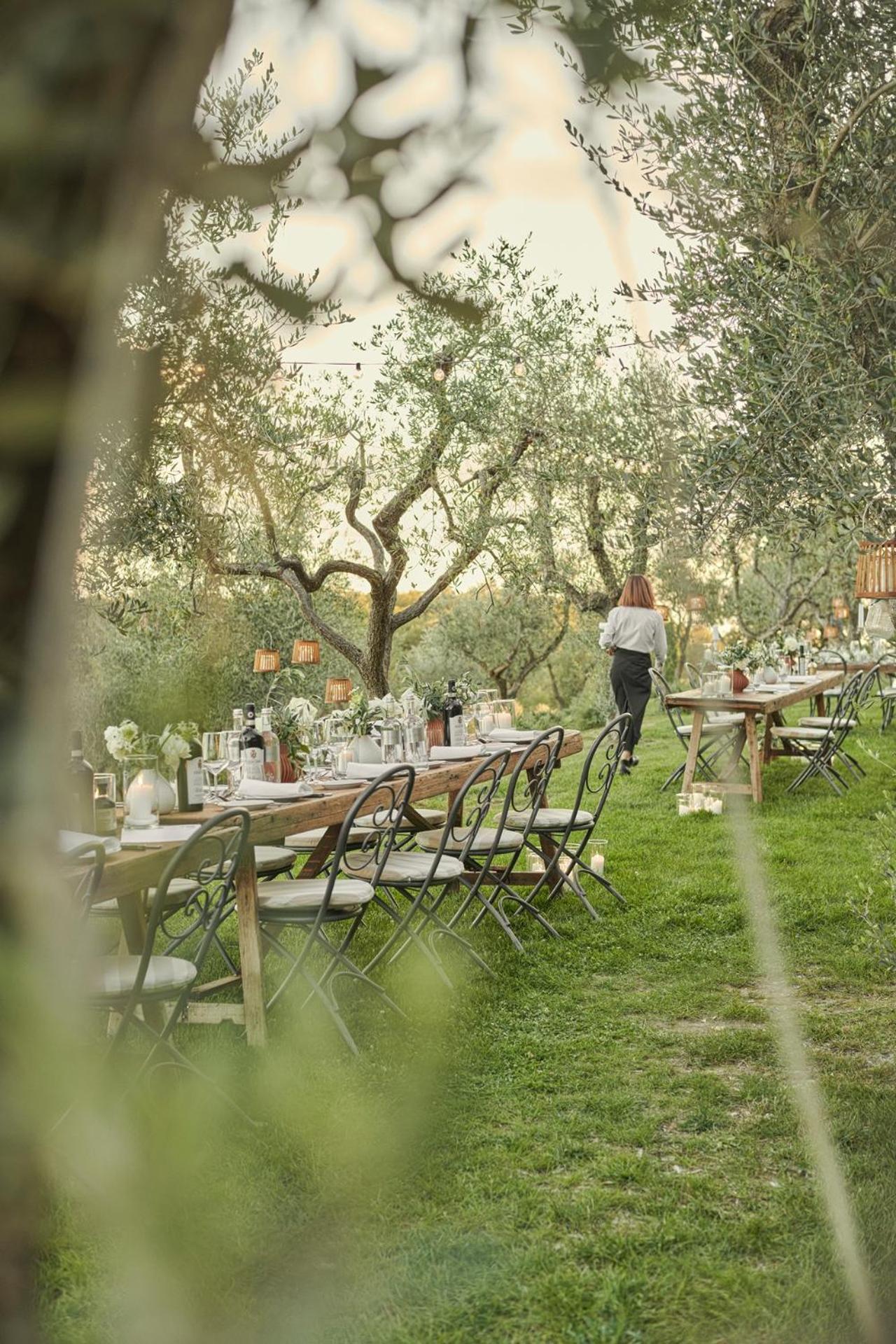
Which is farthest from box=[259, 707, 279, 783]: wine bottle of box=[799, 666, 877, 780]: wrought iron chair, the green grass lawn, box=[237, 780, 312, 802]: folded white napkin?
box=[799, 666, 877, 780]: wrought iron chair

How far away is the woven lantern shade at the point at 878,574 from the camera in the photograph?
17.0 ft

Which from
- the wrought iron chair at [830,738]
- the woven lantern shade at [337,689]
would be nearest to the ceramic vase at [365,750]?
the wrought iron chair at [830,738]

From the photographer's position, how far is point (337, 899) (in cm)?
422

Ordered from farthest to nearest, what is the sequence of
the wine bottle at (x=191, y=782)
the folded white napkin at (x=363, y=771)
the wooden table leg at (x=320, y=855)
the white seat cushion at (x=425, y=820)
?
the white seat cushion at (x=425, y=820)
the folded white napkin at (x=363, y=771)
the wooden table leg at (x=320, y=855)
the wine bottle at (x=191, y=782)

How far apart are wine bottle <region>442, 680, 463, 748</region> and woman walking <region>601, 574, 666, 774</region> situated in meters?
3.65

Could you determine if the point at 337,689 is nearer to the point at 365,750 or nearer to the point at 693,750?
the point at 693,750

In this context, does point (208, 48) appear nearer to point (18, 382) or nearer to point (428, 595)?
point (18, 382)

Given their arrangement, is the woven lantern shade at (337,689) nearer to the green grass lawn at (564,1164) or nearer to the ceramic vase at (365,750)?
the ceramic vase at (365,750)

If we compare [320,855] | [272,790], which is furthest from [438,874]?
[272,790]

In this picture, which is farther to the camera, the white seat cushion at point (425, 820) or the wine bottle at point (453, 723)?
the wine bottle at point (453, 723)

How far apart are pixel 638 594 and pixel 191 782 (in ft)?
20.1

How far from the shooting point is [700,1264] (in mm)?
2719

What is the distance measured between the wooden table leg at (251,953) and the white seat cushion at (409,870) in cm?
70

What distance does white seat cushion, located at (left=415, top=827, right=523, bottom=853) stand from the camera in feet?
17.4
